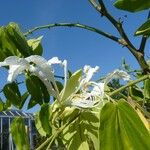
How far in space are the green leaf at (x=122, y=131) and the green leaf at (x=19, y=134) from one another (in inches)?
6.0

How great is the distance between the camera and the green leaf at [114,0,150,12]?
387 mm

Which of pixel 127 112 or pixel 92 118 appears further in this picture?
pixel 92 118

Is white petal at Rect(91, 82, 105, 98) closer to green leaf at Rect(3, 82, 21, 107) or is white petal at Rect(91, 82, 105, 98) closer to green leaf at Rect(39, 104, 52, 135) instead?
green leaf at Rect(39, 104, 52, 135)

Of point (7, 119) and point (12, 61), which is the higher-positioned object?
point (12, 61)

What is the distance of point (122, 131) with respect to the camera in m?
0.34

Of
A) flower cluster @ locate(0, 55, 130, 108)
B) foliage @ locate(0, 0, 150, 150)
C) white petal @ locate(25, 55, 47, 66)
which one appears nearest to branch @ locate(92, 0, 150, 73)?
foliage @ locate(0, 0, 150, 150)

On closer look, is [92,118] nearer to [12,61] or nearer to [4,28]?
[12,61]

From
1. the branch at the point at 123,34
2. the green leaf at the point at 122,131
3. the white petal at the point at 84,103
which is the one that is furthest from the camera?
the branch at the point at 123,34

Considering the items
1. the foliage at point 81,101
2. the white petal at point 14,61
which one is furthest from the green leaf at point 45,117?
the white petal at point 14,61

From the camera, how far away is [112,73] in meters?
0.48

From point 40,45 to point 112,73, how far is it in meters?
0.23

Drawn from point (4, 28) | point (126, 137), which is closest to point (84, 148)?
point (126, 137)

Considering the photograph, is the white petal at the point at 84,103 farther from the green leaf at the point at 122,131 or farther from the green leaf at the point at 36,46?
the green leaf at the point at 36,46

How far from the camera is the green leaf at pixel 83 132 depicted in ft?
1.48
